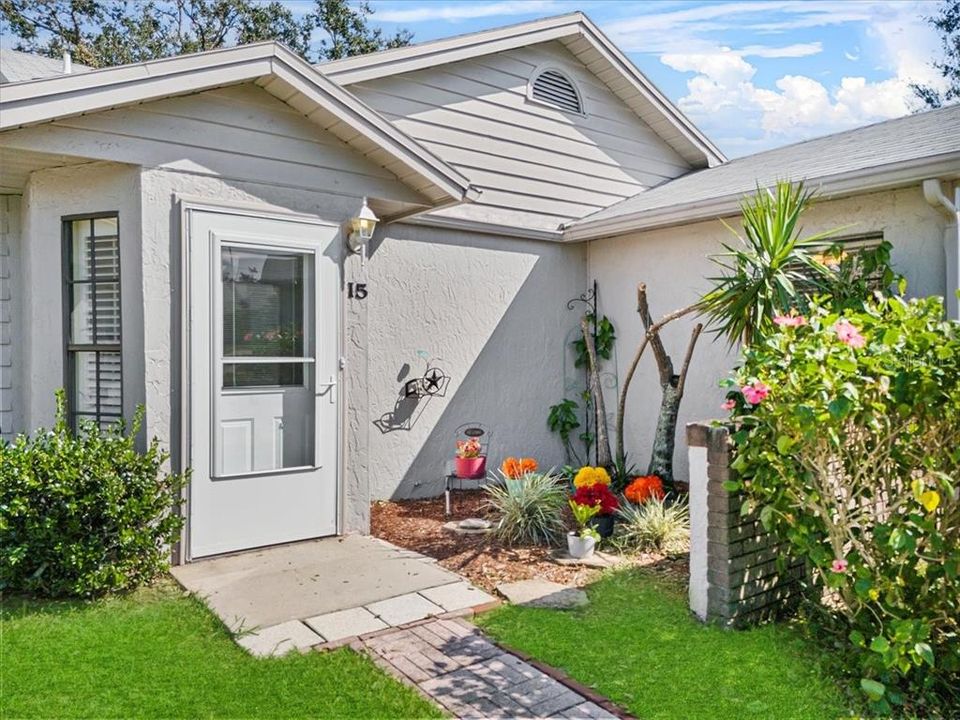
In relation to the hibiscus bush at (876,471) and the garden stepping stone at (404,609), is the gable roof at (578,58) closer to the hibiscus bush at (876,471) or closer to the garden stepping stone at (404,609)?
the garden stepping stone at (404,609)

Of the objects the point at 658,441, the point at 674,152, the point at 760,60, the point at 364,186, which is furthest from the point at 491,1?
the point at 658,441

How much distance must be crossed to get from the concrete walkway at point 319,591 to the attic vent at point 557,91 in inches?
221

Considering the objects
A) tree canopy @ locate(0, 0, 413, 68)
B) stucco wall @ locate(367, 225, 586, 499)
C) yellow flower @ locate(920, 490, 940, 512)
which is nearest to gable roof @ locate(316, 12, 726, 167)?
stucco wall @ locate(367, 225, 586, 499)

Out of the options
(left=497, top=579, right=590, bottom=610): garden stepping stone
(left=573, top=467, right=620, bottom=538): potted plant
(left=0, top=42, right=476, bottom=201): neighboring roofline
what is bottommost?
(left=497, top=579, right=590, bottom=610): garden stepping stone

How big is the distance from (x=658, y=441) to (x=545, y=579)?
2.40 m

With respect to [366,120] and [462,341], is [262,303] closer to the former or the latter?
[366,120]

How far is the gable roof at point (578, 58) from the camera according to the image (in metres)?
6.95

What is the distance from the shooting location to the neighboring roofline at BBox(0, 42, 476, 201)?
4047mm

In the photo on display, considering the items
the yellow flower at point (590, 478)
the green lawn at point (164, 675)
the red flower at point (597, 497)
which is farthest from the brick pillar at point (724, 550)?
the green lawn at point (164, 675)

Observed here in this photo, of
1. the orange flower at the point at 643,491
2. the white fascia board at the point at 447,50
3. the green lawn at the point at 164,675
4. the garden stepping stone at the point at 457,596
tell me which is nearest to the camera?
the green lawn at the point at 164,675

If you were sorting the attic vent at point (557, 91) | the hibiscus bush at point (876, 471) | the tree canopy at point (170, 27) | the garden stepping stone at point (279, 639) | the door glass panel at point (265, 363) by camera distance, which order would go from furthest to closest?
→ the tree canopy at point (170, 27) → the attic vent at point (557, 91) → the door glass panel at point (265, 363) → the garden stepping stone at point (279, 639) → the hibiscus bush at point (876, 471)

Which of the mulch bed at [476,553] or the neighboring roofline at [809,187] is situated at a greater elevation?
the neighboring roofline at [809,187]

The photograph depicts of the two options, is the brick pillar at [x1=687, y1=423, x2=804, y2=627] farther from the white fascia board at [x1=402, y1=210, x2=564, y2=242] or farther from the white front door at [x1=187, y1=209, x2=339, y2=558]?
the white fascia board at [x1=402, y1=210, x2=564, y2=242]

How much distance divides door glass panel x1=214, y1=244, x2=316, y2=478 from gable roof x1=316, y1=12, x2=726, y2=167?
2.41 meters
